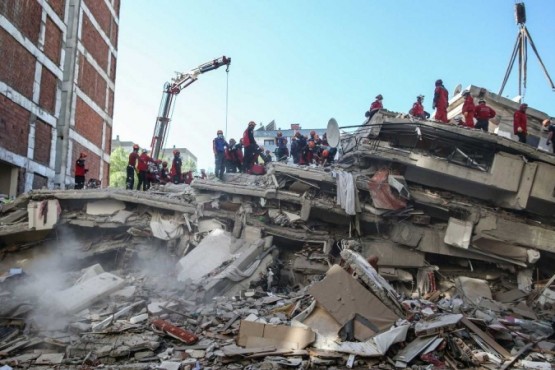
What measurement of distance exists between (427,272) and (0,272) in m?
10.4

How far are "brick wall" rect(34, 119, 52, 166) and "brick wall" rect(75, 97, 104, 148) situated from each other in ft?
7.51

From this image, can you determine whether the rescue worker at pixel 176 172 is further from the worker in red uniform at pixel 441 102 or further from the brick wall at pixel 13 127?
the worker in red uniform at pixel 441 102

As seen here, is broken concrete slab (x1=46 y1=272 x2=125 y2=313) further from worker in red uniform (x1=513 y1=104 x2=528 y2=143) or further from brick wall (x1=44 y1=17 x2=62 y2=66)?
brick wall (x1=44 y1=17 x2=62 y2=66)

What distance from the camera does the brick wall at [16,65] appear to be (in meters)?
15.0

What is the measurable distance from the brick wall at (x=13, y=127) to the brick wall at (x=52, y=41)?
126 inches

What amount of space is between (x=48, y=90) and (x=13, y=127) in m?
3.26

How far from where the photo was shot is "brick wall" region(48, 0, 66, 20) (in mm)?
18462

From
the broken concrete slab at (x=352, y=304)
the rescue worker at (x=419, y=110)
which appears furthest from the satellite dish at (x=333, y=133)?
the broken concrete slab at (x=352, y=304)

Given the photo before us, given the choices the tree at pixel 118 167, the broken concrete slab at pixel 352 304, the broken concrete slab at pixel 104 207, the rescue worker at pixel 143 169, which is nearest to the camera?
the broken concrete slab at pixel 352 304

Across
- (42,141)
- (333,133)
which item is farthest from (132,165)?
(333,133)

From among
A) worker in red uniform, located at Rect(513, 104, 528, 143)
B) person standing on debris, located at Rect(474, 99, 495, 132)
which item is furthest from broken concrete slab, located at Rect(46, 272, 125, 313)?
worker in red uniform, located at Rect(513, 104, 528, 143)

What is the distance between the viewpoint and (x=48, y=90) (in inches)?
725

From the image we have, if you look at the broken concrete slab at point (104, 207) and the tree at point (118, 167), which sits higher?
the broken concrete slab at point (104, 207)

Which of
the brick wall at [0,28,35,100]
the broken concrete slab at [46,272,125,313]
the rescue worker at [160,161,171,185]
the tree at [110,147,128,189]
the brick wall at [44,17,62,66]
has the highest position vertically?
the brick wall at [44,17,62,66]
